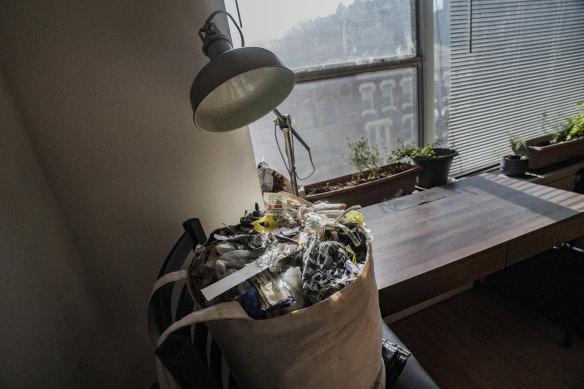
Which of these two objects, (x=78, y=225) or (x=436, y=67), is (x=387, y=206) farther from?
(x=78, y=225)

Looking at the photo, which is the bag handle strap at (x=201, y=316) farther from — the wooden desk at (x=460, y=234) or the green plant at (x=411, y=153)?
the green plant at (x=411, y=153)

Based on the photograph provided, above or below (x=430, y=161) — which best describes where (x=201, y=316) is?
above

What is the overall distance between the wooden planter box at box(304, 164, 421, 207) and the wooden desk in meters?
0.10

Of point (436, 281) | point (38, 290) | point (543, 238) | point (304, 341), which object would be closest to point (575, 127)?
point (543, 238)

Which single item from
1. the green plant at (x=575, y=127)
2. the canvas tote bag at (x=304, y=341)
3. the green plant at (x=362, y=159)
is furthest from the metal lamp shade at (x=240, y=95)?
the green plant at (x=575, y=127)

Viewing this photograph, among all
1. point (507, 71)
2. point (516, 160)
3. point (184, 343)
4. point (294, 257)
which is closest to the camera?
point (184, 343)

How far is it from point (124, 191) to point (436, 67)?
180cm

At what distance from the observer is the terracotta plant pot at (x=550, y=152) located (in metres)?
1.81

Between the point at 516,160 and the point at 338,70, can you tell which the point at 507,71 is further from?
the point at 338,70

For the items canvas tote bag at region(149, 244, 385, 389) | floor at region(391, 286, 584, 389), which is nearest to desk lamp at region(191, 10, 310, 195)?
canvas tote bag at region(149, 244, 385, 389)

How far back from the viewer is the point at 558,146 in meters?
1.84

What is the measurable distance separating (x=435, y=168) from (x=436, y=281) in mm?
863

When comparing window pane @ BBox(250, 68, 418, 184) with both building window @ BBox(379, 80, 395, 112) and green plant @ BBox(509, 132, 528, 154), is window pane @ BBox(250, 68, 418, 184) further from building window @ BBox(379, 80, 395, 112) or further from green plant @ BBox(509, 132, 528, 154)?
green plant @ BBox(509, 132, 528, 154)

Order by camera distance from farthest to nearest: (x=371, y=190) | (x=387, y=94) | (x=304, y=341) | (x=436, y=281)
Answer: (x=387, y=94), (x=371, y=190), (x=436, y=281), (x=304, y=341)
